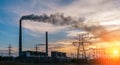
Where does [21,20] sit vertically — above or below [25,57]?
above

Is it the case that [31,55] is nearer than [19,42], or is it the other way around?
[19,42]

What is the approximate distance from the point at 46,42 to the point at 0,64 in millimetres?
55252

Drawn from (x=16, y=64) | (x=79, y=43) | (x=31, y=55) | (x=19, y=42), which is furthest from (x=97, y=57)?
(x=16, y=64)

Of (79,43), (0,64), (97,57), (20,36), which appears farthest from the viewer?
(97,57)

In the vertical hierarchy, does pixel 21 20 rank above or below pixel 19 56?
above

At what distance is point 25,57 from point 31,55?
18.7ft

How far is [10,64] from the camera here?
2881 inches

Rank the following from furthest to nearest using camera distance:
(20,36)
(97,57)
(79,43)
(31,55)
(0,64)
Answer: (97,57) → (79,43) → (31,55) → (20,36) → (0,64)

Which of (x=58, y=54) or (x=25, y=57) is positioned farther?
(x=58, y=54)

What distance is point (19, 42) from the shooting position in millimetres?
101000

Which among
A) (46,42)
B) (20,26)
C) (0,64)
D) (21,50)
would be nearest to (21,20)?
(20,26)

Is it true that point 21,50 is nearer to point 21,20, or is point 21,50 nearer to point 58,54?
point 21,20

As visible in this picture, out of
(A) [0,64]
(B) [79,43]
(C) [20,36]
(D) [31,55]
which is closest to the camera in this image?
(A) [0,64]

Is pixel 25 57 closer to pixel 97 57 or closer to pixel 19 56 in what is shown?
pixel 19 56
